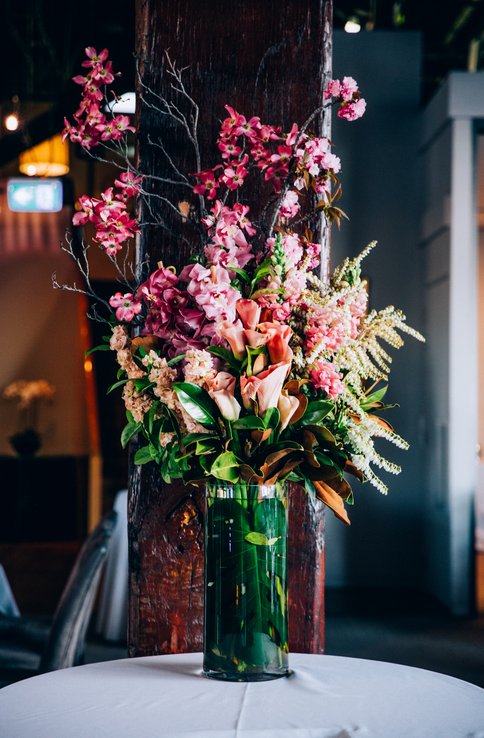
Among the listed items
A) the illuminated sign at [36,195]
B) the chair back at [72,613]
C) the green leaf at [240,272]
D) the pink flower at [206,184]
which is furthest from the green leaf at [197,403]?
the illuminated sign at [36,195]

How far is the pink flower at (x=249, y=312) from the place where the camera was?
1448mm

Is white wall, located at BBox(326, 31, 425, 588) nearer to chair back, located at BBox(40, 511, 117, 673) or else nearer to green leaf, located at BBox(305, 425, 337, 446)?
chair back, located at BBox(40, 511, 117, 673)

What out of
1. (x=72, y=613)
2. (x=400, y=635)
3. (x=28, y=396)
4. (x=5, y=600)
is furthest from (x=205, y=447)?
(x=28, y=396)

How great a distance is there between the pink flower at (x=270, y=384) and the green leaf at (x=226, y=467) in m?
0.09

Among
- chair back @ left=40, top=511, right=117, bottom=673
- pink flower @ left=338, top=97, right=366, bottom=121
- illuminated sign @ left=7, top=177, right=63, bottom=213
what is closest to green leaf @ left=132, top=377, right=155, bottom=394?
pink flower @ left=338, top=97, right=366, bottom=121

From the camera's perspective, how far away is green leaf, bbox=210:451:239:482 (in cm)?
141

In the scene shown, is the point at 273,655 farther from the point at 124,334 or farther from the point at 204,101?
the point at 204,101

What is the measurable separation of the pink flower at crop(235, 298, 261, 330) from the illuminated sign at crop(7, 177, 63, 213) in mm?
5888

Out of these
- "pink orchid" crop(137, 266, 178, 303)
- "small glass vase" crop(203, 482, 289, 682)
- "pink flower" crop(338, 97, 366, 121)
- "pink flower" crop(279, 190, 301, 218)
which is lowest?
"small glass vase" crop(203, 482, 289, 682)

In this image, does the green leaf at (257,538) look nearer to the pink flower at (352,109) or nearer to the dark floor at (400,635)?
the pink flower at (352,109)

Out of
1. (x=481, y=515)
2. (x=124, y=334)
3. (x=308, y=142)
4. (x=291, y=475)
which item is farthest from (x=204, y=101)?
(x=481, y=515)

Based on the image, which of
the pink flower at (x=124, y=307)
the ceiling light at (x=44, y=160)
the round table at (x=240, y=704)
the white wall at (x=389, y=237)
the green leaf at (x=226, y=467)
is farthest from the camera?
the ceiling light at (x=44, y=160)

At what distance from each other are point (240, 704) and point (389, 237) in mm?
5899

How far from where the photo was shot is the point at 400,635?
5.18 metres
